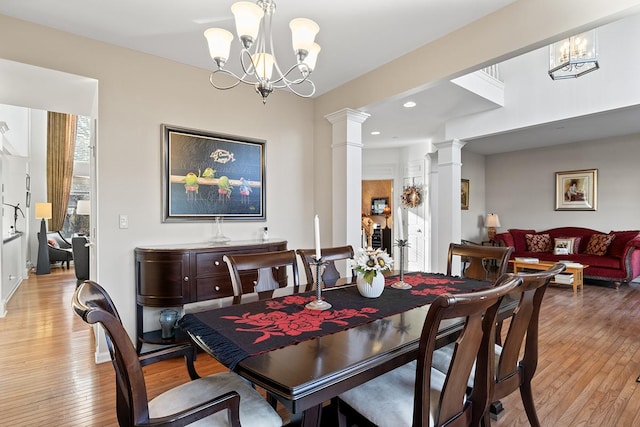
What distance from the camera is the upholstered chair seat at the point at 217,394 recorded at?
122 cm

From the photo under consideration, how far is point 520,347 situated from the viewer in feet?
5.13

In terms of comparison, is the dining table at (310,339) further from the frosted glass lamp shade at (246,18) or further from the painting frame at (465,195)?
the painting frame at (465,195)

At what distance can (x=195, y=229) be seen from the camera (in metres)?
3.29

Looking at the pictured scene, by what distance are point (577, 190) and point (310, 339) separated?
761 centimetres

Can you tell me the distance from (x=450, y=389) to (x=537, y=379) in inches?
70.4

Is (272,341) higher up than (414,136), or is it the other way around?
(414,136)

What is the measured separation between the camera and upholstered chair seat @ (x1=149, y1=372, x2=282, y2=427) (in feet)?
4.01

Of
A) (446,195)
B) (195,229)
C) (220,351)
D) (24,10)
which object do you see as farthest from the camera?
(446,195)

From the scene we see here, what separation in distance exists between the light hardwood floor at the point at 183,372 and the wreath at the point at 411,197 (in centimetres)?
331

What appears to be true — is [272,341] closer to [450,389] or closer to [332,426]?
[450,389]

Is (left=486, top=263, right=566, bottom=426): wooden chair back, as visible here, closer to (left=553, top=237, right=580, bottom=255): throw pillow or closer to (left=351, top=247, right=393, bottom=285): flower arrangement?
(left=351, top=247, right=393, bottom=285): flower arrangement

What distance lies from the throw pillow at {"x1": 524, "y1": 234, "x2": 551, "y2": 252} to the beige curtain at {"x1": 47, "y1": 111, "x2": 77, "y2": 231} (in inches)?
410

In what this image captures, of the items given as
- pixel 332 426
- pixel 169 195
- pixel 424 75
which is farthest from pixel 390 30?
pixel 332 426

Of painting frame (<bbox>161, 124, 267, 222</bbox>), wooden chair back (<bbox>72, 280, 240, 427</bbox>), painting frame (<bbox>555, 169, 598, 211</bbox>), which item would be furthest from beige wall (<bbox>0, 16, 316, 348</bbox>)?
painting frame (<bbox>555, 169, 598, 211</bbox>)
